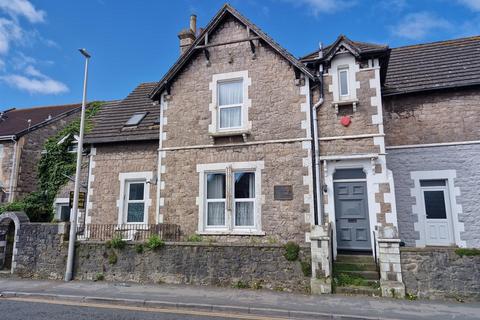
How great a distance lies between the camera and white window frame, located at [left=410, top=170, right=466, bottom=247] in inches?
427

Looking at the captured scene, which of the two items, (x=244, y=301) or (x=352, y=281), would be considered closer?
(x=244, y=301)

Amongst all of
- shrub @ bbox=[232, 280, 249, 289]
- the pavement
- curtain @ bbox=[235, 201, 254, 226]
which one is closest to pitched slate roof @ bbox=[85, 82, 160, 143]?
curtain @ bbox=[235, 201, 254, 226]

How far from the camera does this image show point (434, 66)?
12953mm

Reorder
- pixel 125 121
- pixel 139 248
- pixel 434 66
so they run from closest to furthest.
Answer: pixel 139 248 < pixel 434 66 < pixel 125 121

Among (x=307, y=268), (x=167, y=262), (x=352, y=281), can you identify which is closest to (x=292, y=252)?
(x=307, y=268)

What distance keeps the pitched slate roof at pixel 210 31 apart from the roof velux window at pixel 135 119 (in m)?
1.87

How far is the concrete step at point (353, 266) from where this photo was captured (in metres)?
9.16

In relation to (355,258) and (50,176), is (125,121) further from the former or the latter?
(355,258)

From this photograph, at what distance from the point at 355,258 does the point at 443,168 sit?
473 cm

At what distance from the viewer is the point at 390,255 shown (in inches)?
325

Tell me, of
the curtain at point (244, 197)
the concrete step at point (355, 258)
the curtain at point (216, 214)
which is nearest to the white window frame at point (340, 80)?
the curtain at point (244, 197)

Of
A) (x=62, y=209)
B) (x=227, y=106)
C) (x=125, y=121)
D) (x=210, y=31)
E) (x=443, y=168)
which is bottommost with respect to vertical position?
(x=62, y=209)

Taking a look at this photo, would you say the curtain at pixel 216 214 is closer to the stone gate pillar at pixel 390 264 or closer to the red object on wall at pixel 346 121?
the red object on wall at pixel 346 121

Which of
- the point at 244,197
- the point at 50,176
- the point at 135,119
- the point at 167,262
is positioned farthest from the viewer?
the point at 50,176
